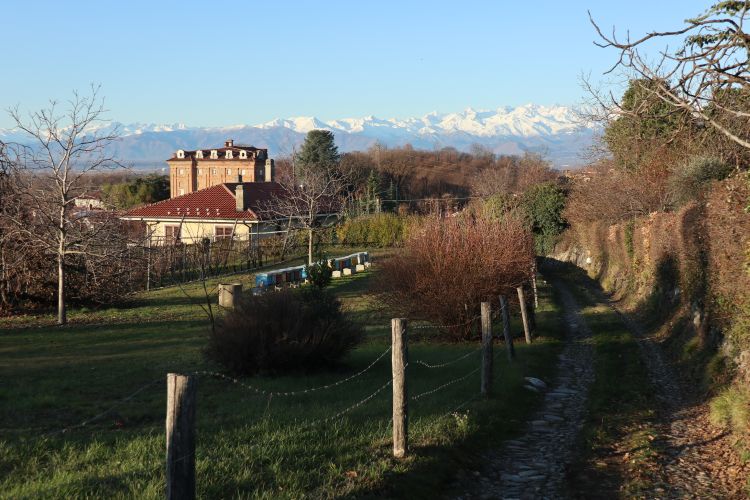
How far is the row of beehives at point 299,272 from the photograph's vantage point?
2998 cm

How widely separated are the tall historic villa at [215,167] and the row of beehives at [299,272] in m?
65.4

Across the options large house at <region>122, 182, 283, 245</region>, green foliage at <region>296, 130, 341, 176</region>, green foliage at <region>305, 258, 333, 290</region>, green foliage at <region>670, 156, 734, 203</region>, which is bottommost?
green foliage at <region>305, 258, 333, 290</region>

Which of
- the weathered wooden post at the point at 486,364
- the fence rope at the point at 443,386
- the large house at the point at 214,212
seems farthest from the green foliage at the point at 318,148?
the weathered wooden post at the point at 486,364

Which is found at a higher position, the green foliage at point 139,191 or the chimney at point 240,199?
the green foliage at point 139,191

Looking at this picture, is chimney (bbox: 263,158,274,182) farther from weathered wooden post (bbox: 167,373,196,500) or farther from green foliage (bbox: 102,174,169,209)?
weathered wooden post (bbox: 167,373,196,500)

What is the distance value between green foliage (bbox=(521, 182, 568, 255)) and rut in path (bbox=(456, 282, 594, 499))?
3849 centimetres

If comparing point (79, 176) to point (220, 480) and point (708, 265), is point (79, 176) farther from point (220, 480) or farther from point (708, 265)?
point (220, 480)

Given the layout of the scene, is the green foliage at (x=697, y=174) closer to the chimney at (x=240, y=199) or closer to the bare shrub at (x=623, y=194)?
the bare shrub at (x=623, y=194)

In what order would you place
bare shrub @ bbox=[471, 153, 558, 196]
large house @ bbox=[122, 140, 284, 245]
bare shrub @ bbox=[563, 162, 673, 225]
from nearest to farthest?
bare shrub @ bbox=[563, 162, 673, 225]
large house @ bbox=[122, 140, 284, 245]
bare shrub @ bbox=[471, 153, 558, 196]

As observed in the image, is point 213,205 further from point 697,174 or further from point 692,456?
point 692,456


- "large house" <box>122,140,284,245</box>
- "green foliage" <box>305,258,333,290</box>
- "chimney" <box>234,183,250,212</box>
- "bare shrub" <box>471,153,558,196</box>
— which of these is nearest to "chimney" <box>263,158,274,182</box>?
"bare shrub" <box>471,153,558,196</box>

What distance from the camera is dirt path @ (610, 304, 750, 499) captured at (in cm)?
734

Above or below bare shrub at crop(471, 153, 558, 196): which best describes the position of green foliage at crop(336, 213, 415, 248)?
below

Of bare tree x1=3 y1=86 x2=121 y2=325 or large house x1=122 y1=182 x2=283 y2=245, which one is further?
large house x1=122 y1=182 x2=283 y2=245
